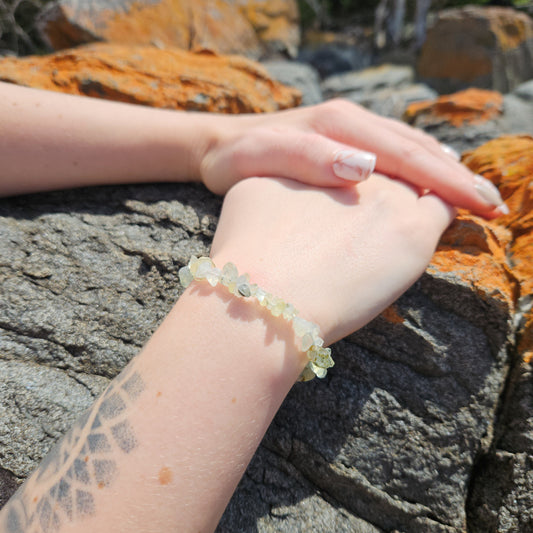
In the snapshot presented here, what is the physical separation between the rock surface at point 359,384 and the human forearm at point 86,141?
0.55 ft

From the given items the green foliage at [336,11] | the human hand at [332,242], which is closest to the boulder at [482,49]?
the green foliage at [336,11]

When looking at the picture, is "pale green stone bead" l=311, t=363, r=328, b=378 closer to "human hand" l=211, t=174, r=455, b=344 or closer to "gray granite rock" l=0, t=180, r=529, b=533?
"human hand" l=211, t=174, r=455, b=344

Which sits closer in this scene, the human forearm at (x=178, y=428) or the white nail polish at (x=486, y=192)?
the human forearm at (x=178, y=428)

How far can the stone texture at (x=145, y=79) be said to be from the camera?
175 centimetres

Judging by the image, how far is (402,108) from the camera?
452 centimetres

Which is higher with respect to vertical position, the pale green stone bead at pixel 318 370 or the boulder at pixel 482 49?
the boulder at pixel 482 49

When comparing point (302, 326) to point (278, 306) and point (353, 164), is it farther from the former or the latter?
point (353, 164)

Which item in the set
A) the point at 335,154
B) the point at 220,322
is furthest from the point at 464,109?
the point at 220,322

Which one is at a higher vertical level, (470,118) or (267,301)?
(470,118)

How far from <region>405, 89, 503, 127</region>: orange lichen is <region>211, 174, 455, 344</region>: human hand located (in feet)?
4.86

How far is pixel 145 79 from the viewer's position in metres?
1.84

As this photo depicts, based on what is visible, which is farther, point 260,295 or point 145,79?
point 145,79

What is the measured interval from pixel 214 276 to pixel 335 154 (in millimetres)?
501

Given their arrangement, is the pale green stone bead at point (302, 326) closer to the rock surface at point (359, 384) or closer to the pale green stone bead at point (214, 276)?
the pale green stone bead at point (214, 276)
